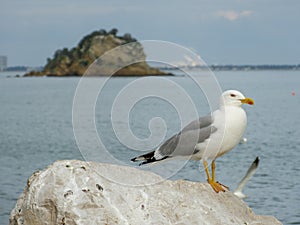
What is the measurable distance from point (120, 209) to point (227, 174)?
48.6 feet

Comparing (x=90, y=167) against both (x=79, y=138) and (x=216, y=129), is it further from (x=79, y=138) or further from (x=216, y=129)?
(x=79, y=138)

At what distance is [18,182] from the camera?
64.7 feet

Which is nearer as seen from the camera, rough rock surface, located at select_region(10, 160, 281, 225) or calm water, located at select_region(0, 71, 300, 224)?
rough rock surface, located at select_region(10, 160, 281, 225)

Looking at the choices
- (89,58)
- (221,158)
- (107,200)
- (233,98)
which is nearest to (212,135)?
(233,98)

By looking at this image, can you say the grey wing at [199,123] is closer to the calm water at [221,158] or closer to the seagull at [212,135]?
the seagull at [212,135]

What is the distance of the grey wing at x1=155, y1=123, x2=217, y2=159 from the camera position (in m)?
7.66

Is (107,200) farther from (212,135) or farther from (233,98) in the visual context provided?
(233,98)

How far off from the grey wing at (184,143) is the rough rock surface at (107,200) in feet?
1.58

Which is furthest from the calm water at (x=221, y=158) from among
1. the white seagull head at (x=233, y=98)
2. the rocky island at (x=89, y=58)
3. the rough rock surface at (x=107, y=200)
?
the rocky island at (x=89, y=58)

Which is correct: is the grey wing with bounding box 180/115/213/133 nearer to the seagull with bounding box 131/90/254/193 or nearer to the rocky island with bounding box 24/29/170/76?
the seagull with bounding box 131/90/254/193

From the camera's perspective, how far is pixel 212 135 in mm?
7625

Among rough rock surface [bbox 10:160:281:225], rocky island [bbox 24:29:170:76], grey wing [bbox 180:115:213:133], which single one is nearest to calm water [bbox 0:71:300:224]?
grey wing [bbox 180:115:213:133]

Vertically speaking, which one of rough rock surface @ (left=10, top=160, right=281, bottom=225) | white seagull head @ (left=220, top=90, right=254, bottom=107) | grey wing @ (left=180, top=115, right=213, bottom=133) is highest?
white seagull head @ (left=220, top=90, right=254, bottom=107)

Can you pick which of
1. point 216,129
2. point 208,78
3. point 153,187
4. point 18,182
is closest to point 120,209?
point 153,187
